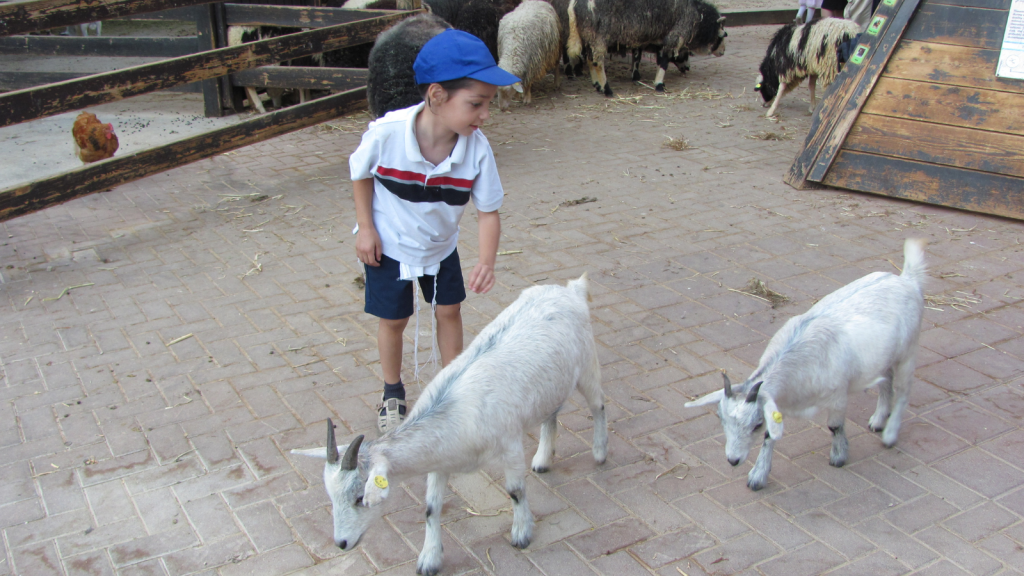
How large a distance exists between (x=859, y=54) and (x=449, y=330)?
514 centimetres

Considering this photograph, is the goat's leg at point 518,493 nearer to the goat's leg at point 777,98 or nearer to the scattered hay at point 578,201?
the scattered hay at point 578,201

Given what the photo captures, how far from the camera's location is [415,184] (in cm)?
334

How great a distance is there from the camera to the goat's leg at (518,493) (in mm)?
2988

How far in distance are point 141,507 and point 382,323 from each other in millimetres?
1307

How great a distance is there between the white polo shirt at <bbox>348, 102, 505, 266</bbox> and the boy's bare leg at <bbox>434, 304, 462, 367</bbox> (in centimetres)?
30

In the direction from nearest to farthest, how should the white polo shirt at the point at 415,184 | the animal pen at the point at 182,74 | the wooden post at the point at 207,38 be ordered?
1. the white polo shirt at the point at 415,184
2. the animal pen at the point at 182,74
3. the wooden post at the point at 207,38

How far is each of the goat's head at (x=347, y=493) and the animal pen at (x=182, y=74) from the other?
4312 millimetres

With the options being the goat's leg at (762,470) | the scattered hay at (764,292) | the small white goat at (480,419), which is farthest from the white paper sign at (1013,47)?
the small white goat at (480,419)

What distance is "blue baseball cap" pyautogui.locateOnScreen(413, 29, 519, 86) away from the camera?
3023 millimetres

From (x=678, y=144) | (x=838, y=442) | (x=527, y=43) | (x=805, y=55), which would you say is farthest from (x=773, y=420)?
(x=527, y=43)

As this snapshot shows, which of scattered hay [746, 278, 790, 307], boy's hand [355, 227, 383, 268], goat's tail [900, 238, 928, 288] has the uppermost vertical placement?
boy's hand [355, 227, 383, 268]

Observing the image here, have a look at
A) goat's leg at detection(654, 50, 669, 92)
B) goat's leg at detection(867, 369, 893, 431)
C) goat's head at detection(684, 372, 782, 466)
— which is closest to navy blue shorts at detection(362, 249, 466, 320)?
goat's head at detection(684, 372, 782, 466)

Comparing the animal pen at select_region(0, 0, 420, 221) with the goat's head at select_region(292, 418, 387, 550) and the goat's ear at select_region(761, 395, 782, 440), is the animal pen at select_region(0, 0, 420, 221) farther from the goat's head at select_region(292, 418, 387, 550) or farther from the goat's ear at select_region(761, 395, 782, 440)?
the goat's ear at select_region(761, 395, 782, 440)

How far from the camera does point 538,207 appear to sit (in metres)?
6.86
